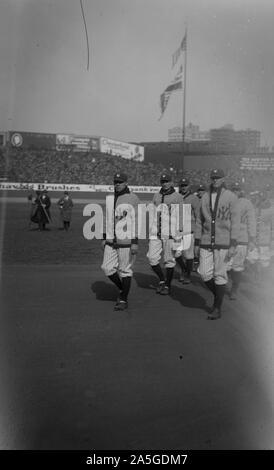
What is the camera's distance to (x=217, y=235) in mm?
6148

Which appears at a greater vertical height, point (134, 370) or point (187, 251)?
point (187, 251)

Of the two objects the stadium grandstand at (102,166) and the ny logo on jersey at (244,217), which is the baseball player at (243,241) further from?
the stadium grandstand at (102,166)

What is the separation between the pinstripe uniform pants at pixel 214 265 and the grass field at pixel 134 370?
0.46 meters

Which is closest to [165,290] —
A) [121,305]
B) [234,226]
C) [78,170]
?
[121,305]

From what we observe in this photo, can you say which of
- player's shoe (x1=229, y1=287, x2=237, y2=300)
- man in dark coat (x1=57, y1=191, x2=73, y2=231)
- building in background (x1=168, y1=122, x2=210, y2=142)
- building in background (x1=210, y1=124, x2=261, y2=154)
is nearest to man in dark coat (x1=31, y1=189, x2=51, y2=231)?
man in dark coat (x1=57, y1=191, x2=73, y2=231)

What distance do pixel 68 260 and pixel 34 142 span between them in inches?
2119

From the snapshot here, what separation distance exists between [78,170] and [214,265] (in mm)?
41161

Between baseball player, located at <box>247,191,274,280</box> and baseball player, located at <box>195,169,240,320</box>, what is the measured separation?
2.74 m

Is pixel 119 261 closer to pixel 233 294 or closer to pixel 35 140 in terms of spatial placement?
pixel 233 294

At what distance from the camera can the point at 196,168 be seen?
170 ft

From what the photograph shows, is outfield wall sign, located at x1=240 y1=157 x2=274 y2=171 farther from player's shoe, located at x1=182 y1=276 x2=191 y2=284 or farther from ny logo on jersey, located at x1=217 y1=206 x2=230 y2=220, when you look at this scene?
ny logo on jersey, located at x1=217 y1=206 x2=230 y2=220

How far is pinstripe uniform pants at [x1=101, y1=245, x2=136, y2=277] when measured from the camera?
661cm
